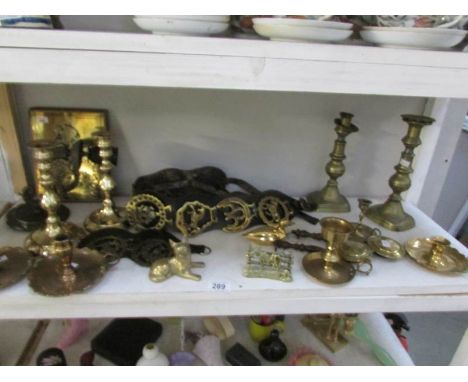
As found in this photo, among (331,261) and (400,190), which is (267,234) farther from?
(400,190)

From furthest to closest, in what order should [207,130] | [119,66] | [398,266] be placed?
[207,130] < [398,266] < [119,66]

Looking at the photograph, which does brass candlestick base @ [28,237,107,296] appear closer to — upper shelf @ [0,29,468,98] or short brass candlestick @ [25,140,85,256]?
short brass candlestick @ [25,140,85,256]

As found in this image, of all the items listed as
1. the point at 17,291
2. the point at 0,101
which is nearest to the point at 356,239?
the point at 17,291

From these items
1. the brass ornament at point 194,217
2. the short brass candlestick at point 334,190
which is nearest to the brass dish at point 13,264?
the brass ornament at point 194,217

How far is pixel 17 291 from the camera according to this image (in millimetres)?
519

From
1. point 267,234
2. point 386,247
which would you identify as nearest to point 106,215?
point 267,234

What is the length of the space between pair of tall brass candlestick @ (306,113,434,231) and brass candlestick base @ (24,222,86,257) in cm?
49

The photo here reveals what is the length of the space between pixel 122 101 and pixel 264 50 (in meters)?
0.38

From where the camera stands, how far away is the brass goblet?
57 cm

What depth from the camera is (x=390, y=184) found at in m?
0.74

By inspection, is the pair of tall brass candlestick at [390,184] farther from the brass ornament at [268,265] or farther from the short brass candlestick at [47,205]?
the short brass candlestick at [47,205]

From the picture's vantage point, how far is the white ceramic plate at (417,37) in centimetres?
44
